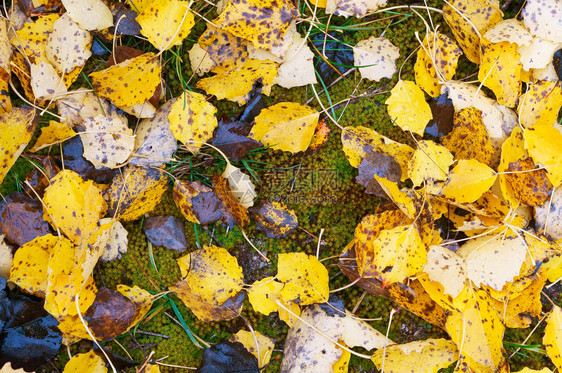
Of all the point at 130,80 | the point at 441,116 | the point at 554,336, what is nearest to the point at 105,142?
the point at 130,80

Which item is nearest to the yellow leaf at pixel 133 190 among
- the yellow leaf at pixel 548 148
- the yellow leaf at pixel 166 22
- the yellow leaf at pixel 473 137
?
the yellow leaf at pixel 166 22

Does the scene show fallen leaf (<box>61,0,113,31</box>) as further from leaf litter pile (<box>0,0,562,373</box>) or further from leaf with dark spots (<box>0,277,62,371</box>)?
leaf with dark spots (<box>0,277,62,371</box>)

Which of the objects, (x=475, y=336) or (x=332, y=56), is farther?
(x=332, y=56)

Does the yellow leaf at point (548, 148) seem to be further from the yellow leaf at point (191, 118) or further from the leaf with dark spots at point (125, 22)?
the leaf with dark spots at point (125, 22)

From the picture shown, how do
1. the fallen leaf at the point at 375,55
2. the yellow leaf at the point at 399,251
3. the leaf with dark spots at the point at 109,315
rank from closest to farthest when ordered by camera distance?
the yellow leaf at the point at 399,251 → the leaf with dark spots at the point at 109,315 → the fallen leaf at the point at 375,55

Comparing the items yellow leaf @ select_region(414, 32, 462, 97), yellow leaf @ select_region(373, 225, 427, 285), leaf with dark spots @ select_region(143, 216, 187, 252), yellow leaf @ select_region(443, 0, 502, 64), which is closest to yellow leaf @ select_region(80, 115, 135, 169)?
leaf with dark spots @ select_region(143, 216, 187, 252)

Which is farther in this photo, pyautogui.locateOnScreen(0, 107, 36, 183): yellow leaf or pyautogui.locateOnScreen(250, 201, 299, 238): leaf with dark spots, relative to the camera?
pyautogui.locateOnScreen(250, 201, 299, 238): leaf with dark spots

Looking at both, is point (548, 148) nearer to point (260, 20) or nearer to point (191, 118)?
point (260, 20)
